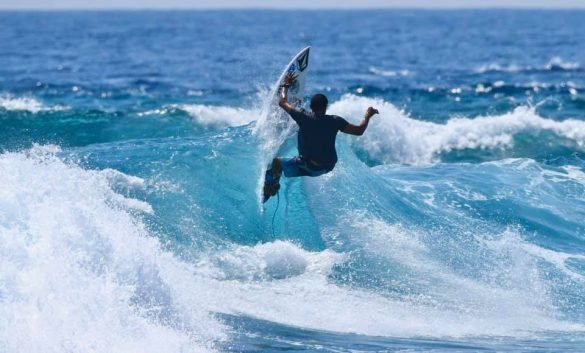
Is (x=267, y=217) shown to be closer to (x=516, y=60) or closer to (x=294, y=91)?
(x=294, y=91)

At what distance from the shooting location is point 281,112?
12195mm

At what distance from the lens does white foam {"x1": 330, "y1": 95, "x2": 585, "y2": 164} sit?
19859 millimetres

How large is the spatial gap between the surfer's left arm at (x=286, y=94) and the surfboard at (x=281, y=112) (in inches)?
4.1

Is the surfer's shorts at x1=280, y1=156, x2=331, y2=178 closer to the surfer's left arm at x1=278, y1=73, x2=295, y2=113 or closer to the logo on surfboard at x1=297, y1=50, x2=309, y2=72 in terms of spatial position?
the surfer's left arm at x1=278, y1=73, x2=295, y2=113

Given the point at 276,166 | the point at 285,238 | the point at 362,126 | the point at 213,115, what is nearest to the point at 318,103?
the point at 362,126

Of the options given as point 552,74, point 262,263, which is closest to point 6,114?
point 262,263

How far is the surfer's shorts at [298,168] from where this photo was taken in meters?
10.9

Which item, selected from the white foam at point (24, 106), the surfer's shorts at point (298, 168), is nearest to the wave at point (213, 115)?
the white foam at point (24, 106)

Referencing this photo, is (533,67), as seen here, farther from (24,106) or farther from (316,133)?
(316,133)

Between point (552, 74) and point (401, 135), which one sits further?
point (552, 74)

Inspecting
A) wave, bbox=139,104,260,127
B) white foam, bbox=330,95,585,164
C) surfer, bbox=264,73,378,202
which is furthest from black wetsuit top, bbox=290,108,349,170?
wave, bbox=139,104,260,127

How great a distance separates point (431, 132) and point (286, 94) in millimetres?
10815

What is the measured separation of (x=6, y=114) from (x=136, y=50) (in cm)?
2818

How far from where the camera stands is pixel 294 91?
1219 cm
